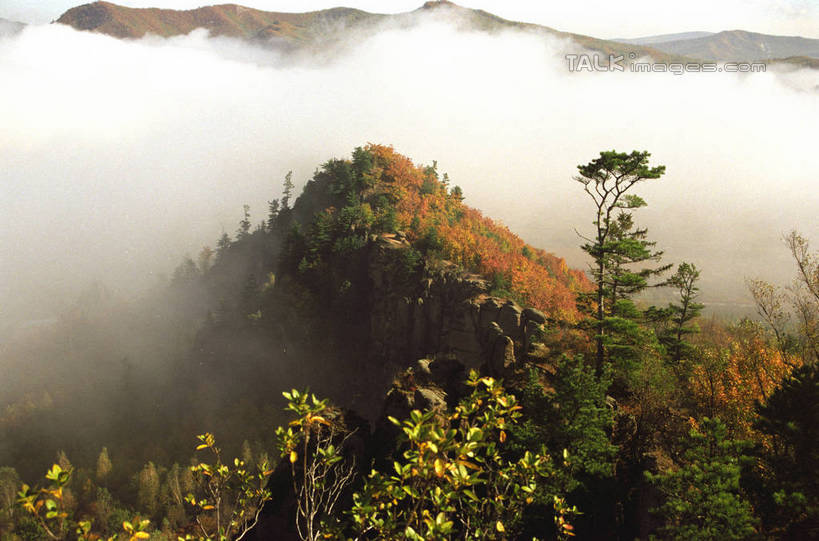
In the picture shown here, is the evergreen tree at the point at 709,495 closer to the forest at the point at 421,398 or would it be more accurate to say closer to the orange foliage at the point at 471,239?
the forest at the point at 421,398

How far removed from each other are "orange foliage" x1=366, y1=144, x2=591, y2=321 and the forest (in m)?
0.44

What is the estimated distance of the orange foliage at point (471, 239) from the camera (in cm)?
5031

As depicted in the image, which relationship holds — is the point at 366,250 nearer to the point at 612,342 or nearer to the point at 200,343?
the point at 612,342

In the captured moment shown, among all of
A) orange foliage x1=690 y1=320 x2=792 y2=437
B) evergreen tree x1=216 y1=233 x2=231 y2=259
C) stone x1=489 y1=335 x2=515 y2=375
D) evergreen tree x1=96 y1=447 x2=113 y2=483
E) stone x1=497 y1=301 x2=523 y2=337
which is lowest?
evergreen tree x1=96 y1=447 x2=113 y2=483

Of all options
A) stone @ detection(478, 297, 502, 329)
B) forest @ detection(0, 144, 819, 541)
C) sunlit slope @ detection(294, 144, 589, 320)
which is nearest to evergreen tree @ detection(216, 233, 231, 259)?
forest @ detection(0, 144, 819, 541)

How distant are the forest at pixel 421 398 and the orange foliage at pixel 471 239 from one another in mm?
441

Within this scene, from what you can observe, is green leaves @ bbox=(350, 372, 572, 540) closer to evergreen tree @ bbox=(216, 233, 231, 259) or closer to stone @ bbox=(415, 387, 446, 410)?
stone @ bbox=(415, 387, 446, 410)

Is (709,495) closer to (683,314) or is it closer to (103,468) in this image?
(683,314)

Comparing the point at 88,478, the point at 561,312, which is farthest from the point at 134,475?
the point at 561,312

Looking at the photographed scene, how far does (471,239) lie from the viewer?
59.8 meters

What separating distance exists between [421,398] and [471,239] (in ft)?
118

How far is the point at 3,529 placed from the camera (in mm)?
82188

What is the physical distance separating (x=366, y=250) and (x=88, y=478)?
76.4 m

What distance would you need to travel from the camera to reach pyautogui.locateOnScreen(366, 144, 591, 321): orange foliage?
5031 cm
